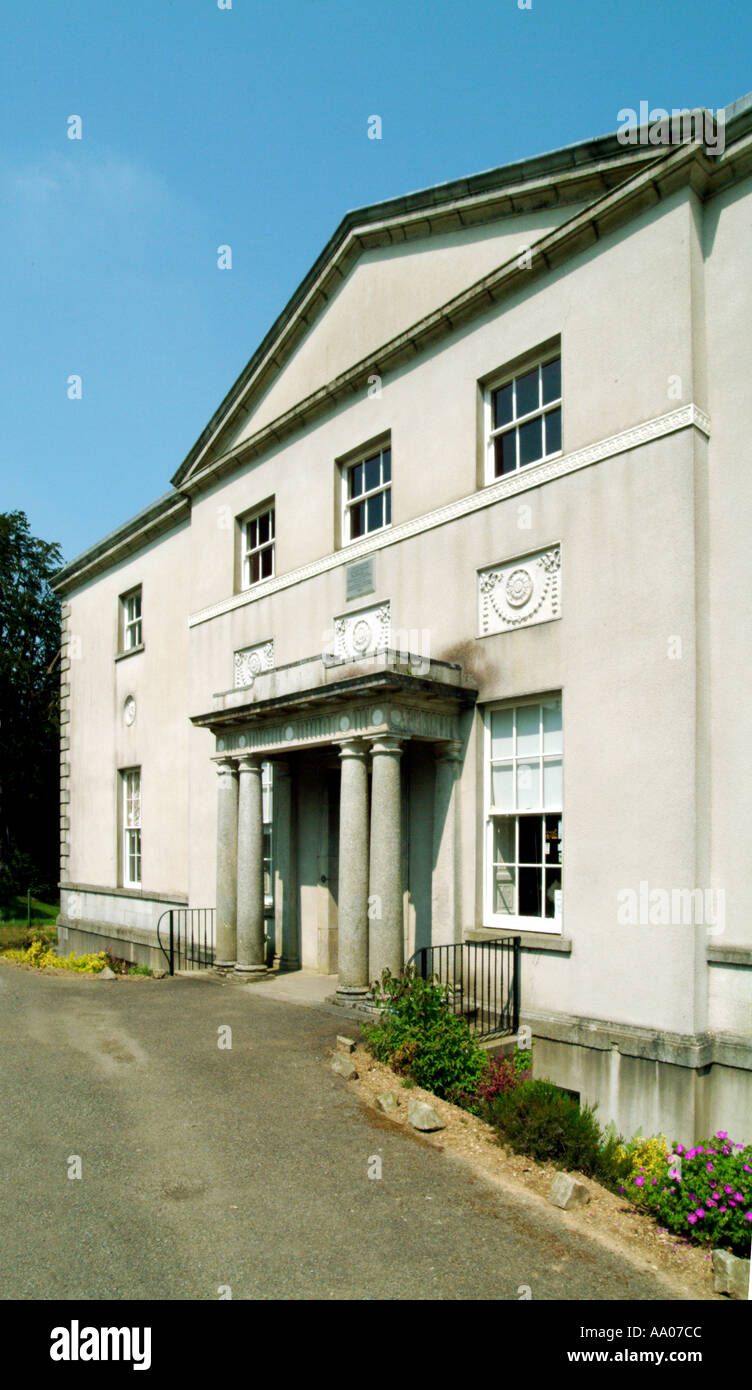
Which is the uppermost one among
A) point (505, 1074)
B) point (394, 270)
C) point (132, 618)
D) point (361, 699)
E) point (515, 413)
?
point (394, 270)

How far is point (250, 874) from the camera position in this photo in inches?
540

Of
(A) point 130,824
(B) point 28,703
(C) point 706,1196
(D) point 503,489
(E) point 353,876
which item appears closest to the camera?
(C) point 706,1196

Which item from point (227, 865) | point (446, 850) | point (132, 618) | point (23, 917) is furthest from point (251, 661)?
point (23, 917)

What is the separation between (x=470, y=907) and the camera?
36.8ft


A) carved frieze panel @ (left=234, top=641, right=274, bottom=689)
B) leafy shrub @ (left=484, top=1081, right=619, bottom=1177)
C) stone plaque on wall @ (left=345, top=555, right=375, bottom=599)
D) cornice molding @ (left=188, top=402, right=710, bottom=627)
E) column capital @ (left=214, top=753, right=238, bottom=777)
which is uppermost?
cornice molding @ (left=188, top=402, right=710, bottom=627)

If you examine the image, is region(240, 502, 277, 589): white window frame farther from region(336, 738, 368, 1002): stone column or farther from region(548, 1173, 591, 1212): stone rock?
region(548, 1173, 591, 1212): stone rock

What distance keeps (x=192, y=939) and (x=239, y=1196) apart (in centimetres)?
1044

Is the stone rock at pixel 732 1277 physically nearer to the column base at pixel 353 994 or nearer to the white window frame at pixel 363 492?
the column base at pixel 353 994

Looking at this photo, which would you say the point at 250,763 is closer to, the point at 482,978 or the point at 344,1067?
the point at 482,978

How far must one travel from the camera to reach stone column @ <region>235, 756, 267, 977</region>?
13727 millimetres

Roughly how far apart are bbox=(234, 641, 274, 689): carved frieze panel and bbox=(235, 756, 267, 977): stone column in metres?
2.14

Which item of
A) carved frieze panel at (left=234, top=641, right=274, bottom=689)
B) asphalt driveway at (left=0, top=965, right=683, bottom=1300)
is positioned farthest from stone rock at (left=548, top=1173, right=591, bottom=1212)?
carved frieze panel at (left=234, top=641, right=274, bottom=689)

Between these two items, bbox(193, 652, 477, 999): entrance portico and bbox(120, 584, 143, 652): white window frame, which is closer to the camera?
bbox(193, 652, 477, 999): entrance portico

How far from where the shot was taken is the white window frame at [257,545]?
1591 centimetres
